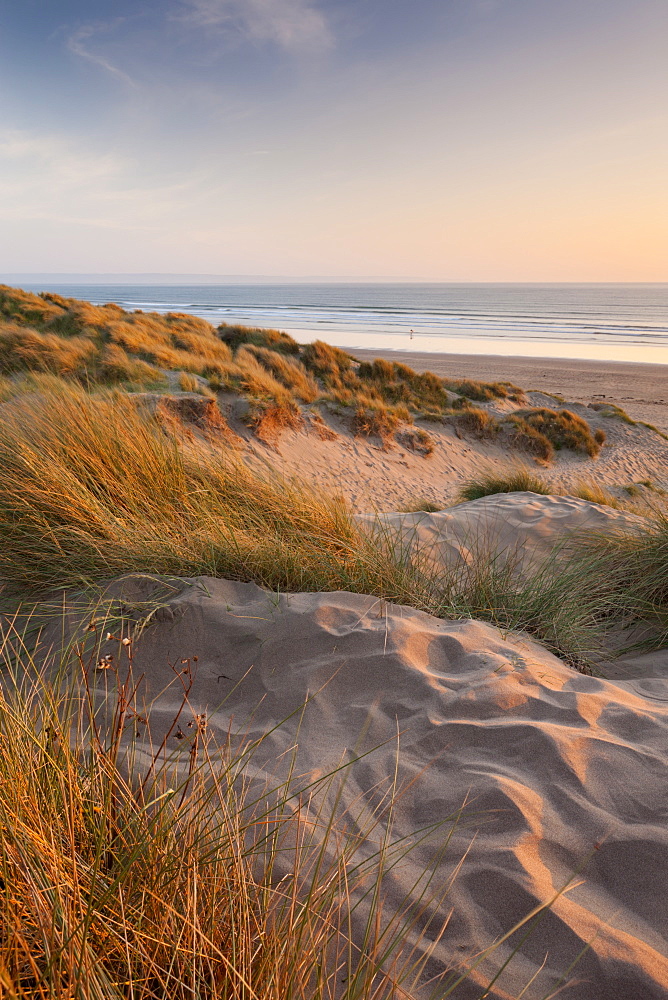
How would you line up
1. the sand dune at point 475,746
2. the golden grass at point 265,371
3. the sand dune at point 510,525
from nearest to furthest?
the sand dune at point 475,746 < the sand dune at point 510,525 < the golden grass at point 265,371

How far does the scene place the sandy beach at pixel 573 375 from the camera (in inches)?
704

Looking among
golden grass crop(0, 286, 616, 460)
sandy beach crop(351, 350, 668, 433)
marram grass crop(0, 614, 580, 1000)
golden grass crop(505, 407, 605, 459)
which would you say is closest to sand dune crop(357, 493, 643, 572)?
marram grass crop(0, 614, 580, 1000)

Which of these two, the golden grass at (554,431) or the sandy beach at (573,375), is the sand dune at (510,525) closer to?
the golden grass at (554,431)

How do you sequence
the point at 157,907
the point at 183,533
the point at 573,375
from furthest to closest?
the point at 573,375, the point at 183,533, the point at 157,907

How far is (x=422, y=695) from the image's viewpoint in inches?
92.1

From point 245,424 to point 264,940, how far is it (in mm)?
8744

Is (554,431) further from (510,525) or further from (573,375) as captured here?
(573,375)

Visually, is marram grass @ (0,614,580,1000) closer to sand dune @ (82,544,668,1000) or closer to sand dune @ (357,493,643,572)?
sand dune @ (82,544,668,1000)

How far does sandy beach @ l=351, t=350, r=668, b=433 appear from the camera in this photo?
17.9 m

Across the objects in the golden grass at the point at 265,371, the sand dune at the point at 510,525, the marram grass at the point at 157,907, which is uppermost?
the golden grass at the point at 265,371

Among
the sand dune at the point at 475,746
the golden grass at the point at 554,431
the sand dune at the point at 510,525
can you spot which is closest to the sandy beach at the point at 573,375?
the golden grass at the point at 554,431

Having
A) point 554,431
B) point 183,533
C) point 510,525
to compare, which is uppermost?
point 183,533

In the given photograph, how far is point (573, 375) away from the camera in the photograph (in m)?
22.2

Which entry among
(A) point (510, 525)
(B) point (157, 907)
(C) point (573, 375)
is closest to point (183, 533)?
(B) point (157, 907)
